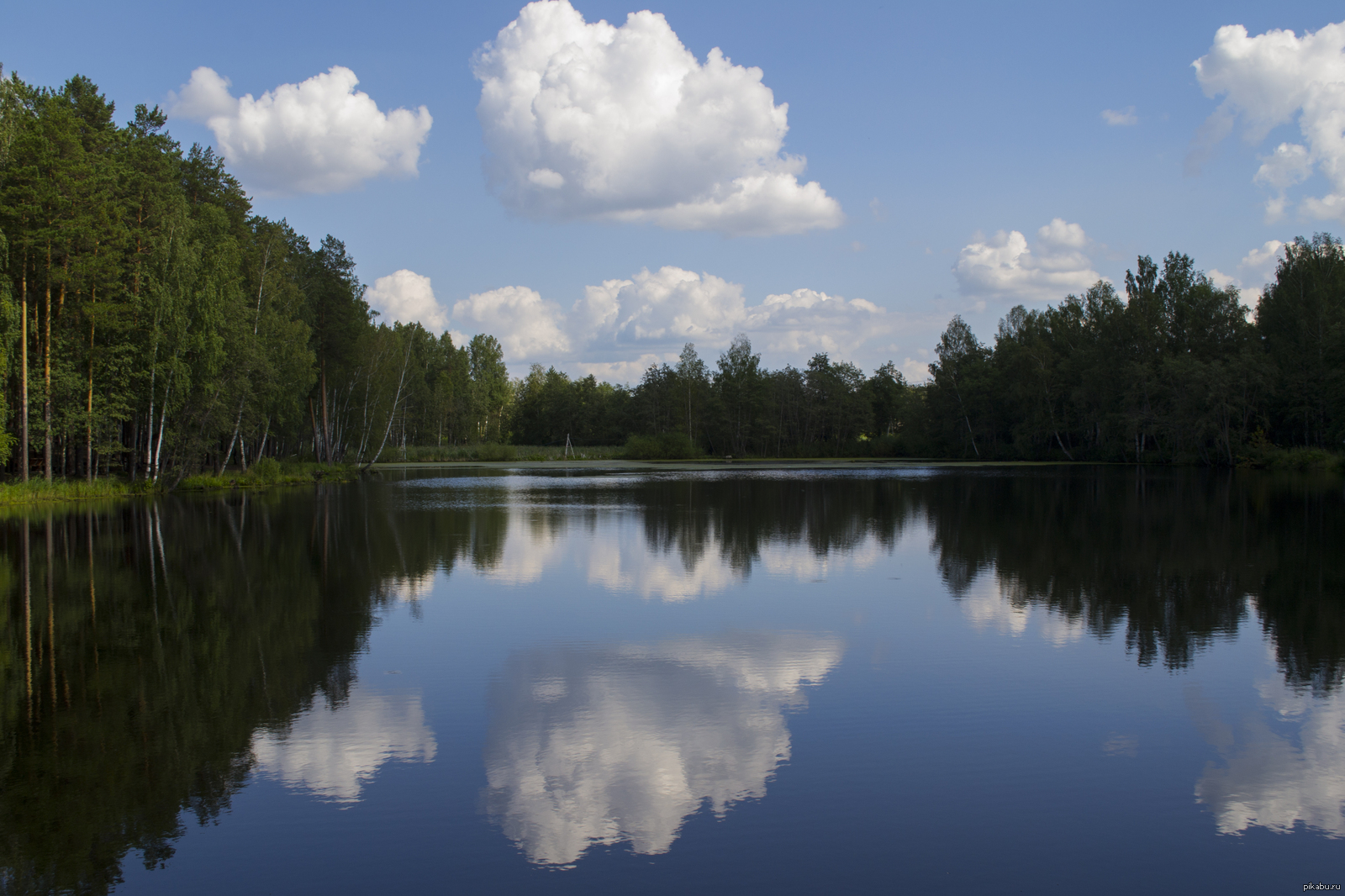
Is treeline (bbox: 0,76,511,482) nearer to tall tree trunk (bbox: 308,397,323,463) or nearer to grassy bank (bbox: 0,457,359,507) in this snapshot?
grassy bank (bbox: 0,457,359,507)

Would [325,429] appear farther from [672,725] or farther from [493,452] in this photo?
[672,725]

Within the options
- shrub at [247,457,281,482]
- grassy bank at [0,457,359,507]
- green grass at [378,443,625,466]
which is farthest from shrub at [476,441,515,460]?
shrub at [247,457,281,482]

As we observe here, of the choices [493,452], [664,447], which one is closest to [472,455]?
[493,452]

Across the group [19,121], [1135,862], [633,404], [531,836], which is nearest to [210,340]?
[19,121]

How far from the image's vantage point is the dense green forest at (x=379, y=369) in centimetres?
2634

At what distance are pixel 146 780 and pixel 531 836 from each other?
2515mm

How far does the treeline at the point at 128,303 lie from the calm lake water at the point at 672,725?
15.1 m

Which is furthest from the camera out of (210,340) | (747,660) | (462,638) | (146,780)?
(210,340)

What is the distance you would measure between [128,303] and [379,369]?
25521 mm

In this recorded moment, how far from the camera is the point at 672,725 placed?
6.06 meters

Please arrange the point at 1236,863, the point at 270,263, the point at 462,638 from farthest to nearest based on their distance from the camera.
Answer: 1. the point at 270,263
2. the point at 462,638
3. the point at 1236,863

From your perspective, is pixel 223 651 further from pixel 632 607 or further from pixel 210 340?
pixel 210 340

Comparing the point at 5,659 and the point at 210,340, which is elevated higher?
the point at 210,340

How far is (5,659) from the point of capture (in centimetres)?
797
